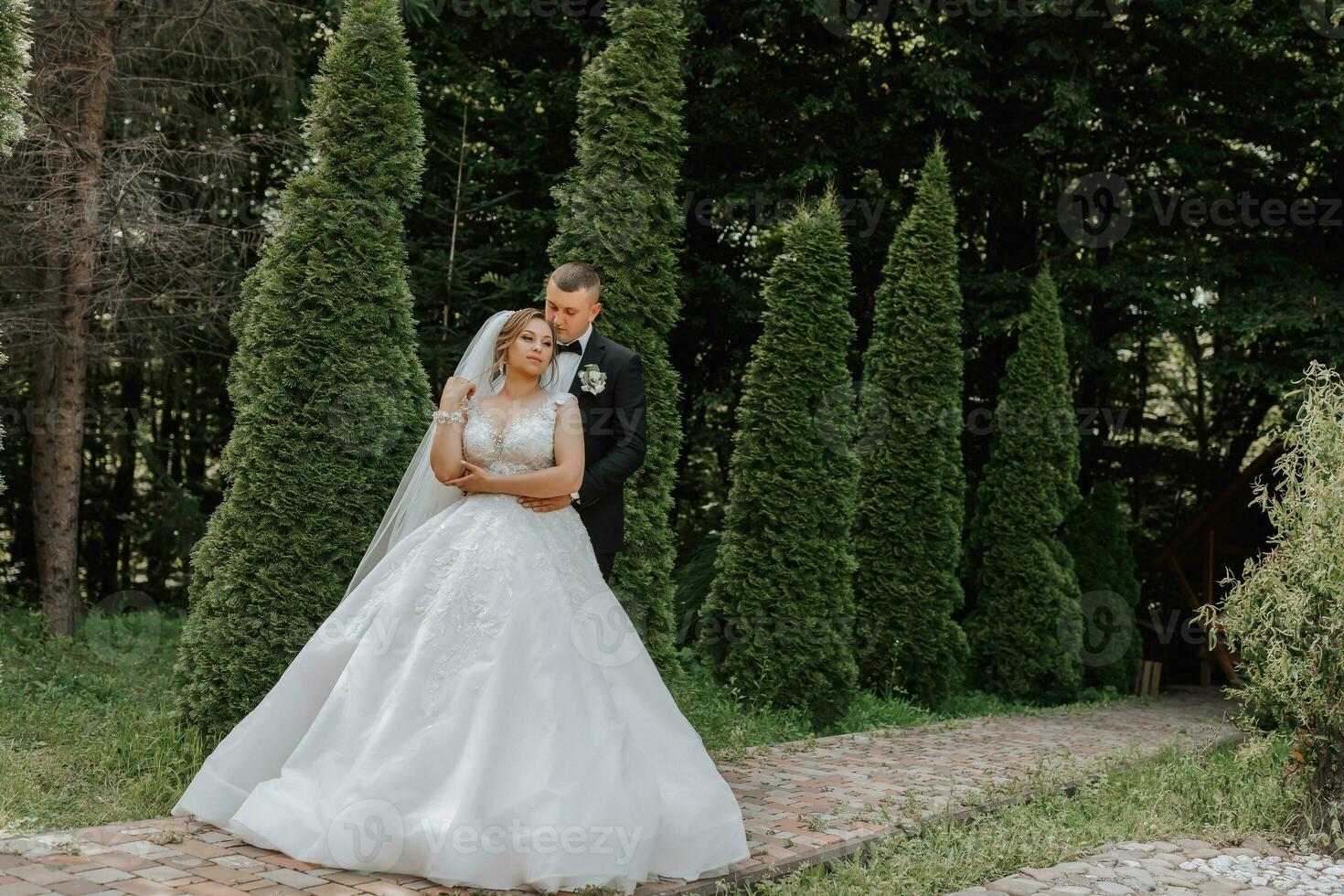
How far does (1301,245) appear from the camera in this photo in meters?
14.3

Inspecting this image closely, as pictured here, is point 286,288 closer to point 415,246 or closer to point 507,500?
point 507,500

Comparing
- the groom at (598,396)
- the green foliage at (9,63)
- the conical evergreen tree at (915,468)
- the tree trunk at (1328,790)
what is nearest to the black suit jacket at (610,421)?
the groom at (598,396)

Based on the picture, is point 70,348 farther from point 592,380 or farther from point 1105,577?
point 1105,577

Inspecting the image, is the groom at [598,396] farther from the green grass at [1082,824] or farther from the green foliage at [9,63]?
the green foliage at [9,63]

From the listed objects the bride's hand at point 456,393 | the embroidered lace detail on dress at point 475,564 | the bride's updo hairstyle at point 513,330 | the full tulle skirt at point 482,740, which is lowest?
the full tulle skirt at point 482,740

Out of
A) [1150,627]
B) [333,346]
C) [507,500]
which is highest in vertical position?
[333,346]

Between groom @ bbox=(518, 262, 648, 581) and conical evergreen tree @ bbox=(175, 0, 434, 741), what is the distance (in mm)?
1647

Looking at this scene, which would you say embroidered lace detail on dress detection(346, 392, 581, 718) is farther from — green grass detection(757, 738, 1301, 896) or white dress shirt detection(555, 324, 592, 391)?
green grass detection(757, 738, 1301, 896)

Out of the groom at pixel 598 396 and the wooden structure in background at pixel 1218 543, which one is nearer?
the groom at pixel 598 396

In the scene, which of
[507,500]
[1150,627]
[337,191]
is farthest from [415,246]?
[1150,627]

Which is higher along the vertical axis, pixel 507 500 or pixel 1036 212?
pixel 1036 212

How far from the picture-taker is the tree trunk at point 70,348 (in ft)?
33.5

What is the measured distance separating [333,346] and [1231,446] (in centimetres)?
1913

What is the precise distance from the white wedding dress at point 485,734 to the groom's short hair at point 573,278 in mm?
721
